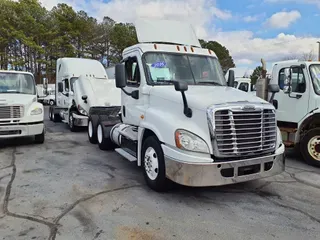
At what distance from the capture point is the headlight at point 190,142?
3.86m

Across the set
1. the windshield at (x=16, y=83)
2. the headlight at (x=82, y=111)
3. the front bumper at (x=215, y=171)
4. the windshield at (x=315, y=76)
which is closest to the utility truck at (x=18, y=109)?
the windshield at (x=16, y=83)

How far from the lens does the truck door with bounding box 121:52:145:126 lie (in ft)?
17.1

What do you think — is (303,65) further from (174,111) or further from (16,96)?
(16,96)

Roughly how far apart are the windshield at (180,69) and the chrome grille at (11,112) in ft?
14.1

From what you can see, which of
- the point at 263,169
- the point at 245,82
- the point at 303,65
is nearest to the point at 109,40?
the point at 245,82

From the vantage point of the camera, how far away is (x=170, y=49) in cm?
533

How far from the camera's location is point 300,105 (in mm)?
6656

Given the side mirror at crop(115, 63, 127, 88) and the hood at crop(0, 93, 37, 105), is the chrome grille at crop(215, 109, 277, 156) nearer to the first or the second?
the side mirror at crop(115, 63, 127, 88)

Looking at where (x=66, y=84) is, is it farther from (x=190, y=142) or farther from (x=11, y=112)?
(x=190, y=142)

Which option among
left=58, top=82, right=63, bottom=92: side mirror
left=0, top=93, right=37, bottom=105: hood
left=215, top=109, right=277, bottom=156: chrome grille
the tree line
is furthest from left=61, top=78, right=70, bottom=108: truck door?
the tree line

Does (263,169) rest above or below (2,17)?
below

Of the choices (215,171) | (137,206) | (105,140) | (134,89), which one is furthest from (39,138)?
(215,171)

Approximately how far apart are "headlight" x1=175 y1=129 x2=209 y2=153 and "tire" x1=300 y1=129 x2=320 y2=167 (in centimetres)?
373

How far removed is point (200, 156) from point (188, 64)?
2104mm
